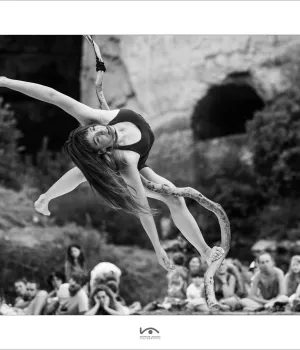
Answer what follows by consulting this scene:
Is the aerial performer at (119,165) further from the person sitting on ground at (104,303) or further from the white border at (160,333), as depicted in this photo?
the person sitting on ground at (104,303)

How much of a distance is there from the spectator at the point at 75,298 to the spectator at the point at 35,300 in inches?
6.4

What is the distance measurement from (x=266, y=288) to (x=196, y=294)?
0.65m

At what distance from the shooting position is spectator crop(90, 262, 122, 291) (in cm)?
647

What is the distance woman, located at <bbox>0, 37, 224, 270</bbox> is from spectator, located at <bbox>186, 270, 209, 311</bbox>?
1.17 m

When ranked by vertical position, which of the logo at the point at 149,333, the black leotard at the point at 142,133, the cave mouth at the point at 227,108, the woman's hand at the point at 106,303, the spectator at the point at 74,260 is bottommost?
Answer: the logo at the point at 149,333

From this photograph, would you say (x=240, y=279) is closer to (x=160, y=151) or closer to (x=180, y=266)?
(x=180, y=266)

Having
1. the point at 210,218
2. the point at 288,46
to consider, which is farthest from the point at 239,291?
the point at 288,46

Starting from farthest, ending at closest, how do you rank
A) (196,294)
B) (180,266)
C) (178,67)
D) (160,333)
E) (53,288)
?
(178,67), (53,288), (180,266), (196,294), (160,333)

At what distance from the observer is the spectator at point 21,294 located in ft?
21.4

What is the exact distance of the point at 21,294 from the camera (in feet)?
21.9

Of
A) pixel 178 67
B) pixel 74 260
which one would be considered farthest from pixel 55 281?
pixel 178 67

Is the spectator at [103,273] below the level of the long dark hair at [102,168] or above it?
below

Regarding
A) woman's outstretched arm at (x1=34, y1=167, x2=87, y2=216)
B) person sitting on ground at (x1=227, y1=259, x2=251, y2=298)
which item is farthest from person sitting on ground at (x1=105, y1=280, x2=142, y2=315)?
woman's outstretched arm at (x1=34, y1=167, x2=87, y2=216)

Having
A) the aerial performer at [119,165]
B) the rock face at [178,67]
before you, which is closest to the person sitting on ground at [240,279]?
the aerial performer at [119,165]
